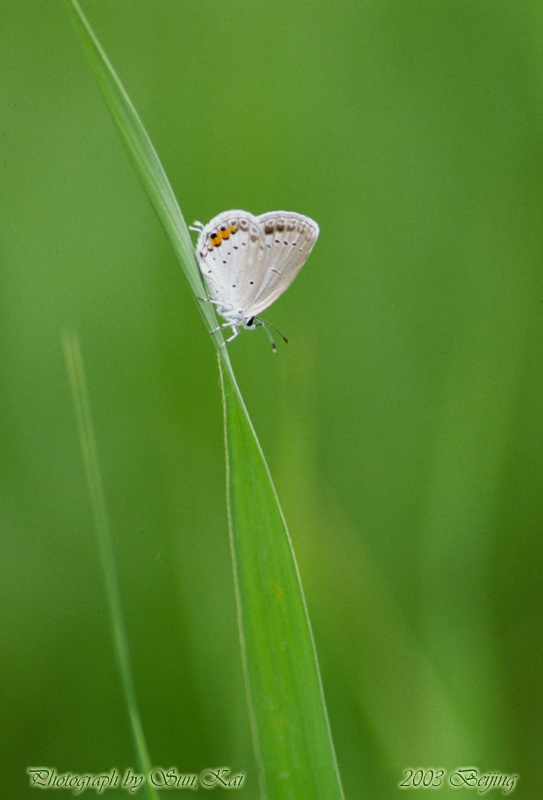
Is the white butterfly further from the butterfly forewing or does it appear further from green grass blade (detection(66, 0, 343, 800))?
green grass blade (detection(66, 0, 343, 800))

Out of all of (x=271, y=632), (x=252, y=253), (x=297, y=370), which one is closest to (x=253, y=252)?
(x=252, y=253)

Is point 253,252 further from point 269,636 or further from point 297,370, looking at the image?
point 269,636

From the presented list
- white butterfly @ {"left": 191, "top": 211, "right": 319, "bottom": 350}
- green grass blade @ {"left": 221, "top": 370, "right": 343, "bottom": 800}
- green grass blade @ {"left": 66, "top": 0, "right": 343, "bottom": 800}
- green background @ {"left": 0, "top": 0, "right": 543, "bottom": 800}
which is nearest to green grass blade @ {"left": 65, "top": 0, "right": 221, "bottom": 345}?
green grass blade @ {"left": 66, "top": 0, "right": 343, "bottom": 800}

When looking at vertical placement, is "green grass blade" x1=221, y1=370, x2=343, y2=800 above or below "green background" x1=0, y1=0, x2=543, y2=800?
below

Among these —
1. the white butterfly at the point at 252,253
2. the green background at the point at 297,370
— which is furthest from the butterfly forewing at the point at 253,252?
the green background at the point at 297,370

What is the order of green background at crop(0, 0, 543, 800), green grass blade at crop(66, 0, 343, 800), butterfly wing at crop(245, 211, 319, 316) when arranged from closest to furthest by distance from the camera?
green grass blade at crop(66, 0, 343, 800), butterfly wing at crop(245, 211, 319, 316), green background at crop(0, 0, 543, 800)

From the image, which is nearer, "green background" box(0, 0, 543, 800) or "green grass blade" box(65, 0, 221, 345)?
"green grass blade" box(65, 0, 221, 345)

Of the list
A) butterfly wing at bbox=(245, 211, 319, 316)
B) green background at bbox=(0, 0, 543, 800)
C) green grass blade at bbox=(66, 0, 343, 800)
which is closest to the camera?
green grass blade at bbox=(66, 0, 343, 800)
